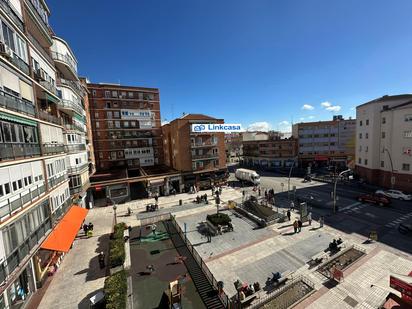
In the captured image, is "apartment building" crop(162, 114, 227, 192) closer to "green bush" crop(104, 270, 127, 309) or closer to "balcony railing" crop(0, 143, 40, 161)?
"balcony railing" crop(0, 143, 40, 161)

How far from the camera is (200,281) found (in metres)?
14.3

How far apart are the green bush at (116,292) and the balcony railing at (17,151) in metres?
9.19

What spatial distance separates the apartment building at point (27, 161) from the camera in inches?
413

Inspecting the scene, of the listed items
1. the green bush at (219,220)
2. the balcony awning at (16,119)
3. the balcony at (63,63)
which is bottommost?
the green bush at (219,220)

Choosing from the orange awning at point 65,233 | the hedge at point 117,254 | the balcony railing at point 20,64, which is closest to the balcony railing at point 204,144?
the orange awning at point 65,233

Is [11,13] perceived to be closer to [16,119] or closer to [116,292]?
[16,119]

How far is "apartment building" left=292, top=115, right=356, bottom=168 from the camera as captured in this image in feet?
191

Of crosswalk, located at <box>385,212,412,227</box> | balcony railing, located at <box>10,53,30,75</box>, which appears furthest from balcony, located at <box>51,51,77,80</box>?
crosswalk, located at <box>385,212,412,227</box>

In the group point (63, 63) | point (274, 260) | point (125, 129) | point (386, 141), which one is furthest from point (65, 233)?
point (386, 141)

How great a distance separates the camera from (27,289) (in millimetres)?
12773

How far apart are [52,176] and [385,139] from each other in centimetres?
5145

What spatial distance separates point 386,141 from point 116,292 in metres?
47.9

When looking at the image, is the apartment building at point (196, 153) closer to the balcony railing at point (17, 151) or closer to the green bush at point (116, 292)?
the balcony railing at point (17, 151)

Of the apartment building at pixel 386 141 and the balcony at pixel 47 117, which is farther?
the apartment building at pixel 386 141
